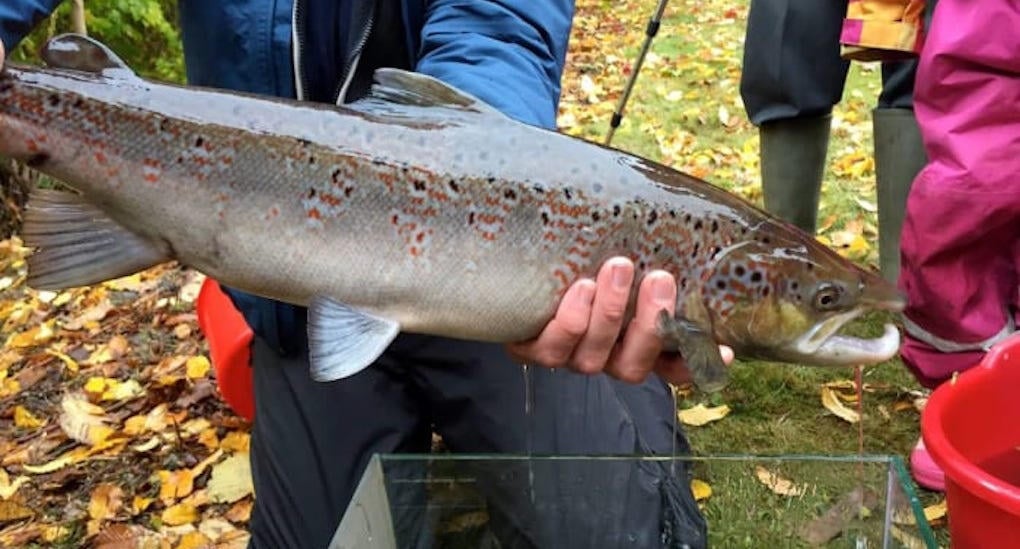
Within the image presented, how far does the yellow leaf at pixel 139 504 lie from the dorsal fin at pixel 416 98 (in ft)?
6.09

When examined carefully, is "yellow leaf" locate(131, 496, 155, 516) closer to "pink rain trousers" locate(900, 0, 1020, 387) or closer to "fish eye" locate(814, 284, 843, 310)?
"fish eye" locate(814, 284, 843, 310)

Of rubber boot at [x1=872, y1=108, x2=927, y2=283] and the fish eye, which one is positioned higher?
the fish eye

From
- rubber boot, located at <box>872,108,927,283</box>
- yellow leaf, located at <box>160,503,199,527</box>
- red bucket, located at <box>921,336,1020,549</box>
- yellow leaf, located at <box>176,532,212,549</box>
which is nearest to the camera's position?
red bucket, located at <box>921,336,1020,549</box>

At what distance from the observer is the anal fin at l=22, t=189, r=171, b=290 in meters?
1.91

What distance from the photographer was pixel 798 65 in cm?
386

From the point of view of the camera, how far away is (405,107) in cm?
188

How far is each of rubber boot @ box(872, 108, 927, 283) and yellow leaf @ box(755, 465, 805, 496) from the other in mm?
1373

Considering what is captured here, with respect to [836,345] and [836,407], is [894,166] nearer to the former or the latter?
[836,407]

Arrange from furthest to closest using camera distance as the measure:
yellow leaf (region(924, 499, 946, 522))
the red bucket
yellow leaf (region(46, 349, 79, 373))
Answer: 1. yellow leaf (region(46, 349, 79, 373))
2. yellow leaf (region(924, 499, 946, 522))
3. the red bucket

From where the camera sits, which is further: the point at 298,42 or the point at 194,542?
the point at 194,542

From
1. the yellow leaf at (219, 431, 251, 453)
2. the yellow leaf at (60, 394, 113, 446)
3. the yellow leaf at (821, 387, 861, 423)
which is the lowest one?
the yellow leaf at (60, 394, 113, 446)

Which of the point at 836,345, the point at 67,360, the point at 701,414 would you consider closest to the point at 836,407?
Result: the point at 701,414

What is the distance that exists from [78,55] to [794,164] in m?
3.00

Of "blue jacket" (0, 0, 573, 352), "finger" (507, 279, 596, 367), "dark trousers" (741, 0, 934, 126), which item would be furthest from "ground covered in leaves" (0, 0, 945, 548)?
"blue jacket" (0, 0, 573, 352)
